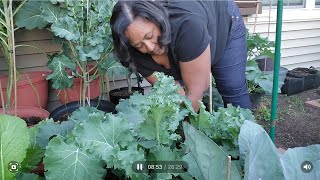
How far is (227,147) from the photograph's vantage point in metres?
0.99

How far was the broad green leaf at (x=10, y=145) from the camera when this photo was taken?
35.6 inches

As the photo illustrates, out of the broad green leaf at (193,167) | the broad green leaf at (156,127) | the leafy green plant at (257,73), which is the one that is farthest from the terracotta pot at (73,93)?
the broad green leaf at (193,167)

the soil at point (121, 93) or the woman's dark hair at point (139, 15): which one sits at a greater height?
the woman's dark hair at point (139, 15)

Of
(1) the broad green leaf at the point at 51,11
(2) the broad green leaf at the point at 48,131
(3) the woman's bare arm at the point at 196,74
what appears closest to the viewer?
(2) the broad green leaf at the point at 48,131

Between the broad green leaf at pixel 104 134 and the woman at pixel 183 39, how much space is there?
0.62 m

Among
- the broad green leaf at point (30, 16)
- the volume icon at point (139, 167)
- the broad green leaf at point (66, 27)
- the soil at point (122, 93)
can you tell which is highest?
the broad green leaf at point (30, 16)

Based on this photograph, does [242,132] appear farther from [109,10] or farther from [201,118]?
[109,10]

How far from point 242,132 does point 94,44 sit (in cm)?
148

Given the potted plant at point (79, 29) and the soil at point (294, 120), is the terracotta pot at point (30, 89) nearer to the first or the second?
the potted plant at point (79, 29)

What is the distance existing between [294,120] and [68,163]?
118 inches

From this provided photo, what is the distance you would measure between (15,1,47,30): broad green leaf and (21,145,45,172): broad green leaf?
164 centimetres

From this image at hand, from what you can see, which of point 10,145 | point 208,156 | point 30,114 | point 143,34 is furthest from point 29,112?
point 208,156

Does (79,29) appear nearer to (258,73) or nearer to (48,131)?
(48,131)

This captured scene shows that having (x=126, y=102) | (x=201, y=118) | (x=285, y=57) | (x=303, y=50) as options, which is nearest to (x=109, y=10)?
(x=126, y=102)
